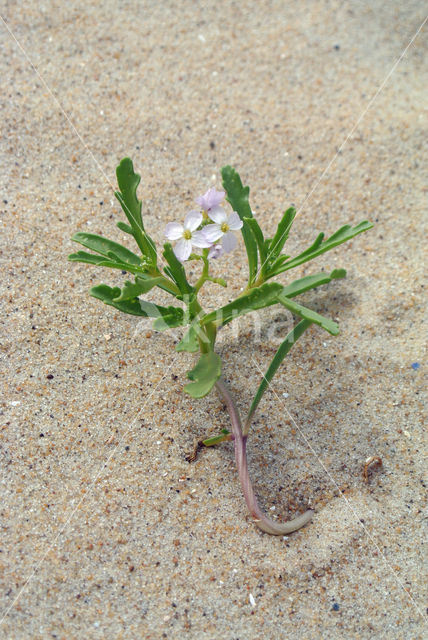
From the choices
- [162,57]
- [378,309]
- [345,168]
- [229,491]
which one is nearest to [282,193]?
[345,168]

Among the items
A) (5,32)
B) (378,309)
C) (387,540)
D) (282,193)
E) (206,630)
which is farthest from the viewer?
(5,32)

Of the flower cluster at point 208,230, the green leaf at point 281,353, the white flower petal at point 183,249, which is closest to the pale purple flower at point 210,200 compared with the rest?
the flower cluster at point 208,230

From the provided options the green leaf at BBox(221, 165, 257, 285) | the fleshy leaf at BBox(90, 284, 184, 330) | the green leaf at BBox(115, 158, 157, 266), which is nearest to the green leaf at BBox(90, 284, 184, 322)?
the fleshy leaf at BBox(90, 284, 184, 330)

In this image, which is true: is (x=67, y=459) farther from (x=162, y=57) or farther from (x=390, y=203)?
(x=162, y=57)

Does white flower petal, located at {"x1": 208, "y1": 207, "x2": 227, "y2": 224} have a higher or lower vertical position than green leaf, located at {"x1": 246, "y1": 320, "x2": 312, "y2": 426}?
higher

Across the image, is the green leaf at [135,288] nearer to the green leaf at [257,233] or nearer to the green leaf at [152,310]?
the green leaf at [152,310]

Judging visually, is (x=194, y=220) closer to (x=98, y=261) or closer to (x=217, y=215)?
(x=217, y=215)

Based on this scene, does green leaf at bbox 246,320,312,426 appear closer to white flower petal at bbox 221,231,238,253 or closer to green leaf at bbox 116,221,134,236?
Result: white flower petal at bbox 221,231,238,253
